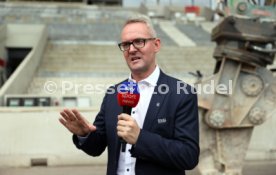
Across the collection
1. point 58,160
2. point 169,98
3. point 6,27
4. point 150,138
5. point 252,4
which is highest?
point 252,4

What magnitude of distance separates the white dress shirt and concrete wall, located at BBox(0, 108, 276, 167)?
6012mm

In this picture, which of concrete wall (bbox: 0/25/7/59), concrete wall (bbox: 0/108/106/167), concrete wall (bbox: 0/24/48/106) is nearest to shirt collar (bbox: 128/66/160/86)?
concrete wall (bbox: 0/108/106/167)

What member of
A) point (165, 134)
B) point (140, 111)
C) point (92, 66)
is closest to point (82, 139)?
point (140, 111)

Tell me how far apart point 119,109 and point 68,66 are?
14362mm

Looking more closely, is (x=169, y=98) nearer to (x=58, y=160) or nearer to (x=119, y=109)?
(x=119, y=109)

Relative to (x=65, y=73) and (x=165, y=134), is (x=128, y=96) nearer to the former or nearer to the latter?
(x=165, y=134)

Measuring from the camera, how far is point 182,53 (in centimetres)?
1919

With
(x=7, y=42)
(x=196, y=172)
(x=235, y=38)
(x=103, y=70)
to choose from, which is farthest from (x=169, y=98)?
(x=7, y=42)

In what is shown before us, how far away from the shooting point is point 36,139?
8328 mm

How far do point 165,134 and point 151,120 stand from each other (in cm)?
10

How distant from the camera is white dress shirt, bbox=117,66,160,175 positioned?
7.99 ft

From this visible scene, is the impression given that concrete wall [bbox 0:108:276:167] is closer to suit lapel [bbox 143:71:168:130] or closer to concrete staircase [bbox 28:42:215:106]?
concrete staircase [bbox 28:42:215:106]

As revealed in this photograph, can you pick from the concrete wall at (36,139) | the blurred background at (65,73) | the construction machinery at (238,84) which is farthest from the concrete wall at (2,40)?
the construction machinery at (238,84)
